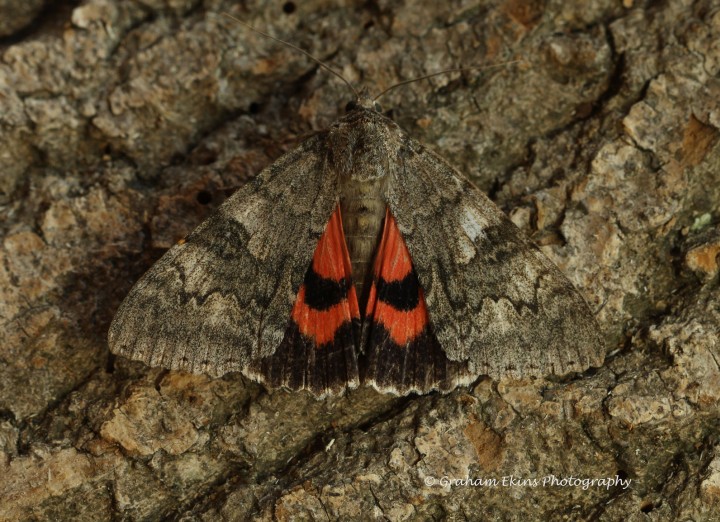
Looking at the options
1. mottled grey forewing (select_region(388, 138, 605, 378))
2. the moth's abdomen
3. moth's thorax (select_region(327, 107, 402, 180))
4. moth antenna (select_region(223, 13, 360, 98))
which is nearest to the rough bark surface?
moth antenna (select_region(223, 13, 360, 98))

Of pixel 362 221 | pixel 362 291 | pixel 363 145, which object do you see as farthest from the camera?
pixel 363 145

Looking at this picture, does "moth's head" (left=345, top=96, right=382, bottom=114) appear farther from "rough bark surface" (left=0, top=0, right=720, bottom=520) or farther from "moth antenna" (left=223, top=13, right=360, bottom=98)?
"rough bark surface" (left=0, top=0, right=720, bottom=520)

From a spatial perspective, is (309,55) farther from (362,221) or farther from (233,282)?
(233,282)

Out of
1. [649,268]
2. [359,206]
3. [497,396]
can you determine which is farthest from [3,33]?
[649,268]

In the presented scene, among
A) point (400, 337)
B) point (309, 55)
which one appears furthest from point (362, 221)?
Result: point (309, 55)

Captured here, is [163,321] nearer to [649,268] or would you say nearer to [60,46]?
[60,46]

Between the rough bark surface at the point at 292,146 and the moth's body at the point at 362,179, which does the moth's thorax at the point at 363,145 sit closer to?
the moth's body at the point at 362,179
